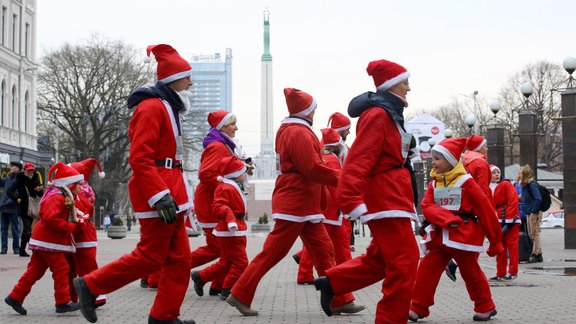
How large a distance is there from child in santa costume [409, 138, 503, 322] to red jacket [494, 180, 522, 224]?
15.2ft

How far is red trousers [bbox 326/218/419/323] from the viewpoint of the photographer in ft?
23.3

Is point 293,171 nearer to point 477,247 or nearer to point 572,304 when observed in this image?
point 477,247

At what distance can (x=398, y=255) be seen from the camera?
7191 mm

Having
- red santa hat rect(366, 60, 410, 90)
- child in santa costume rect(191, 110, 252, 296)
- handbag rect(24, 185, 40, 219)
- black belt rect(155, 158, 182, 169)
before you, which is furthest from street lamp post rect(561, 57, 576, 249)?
black belt rect(155, 158, 182, 169)

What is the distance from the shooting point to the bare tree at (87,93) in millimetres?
62438

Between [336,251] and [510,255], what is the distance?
11.6 ft

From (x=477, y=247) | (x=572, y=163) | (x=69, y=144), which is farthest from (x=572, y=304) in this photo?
(x=69, y=144)

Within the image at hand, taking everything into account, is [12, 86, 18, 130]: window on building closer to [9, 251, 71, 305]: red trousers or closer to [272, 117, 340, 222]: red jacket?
[9, 251, 71, 305]: red trousers

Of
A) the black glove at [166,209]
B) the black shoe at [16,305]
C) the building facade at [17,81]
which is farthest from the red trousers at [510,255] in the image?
the building facade at [17,81]

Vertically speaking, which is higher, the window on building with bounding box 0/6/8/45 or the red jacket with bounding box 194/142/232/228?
the window on building with bounding box 0/6/8/45

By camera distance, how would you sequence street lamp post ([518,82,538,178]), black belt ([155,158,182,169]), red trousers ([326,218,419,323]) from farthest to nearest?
street lamp post ([518,82,538,178]) < black belt ([155,158,182,169]) < red trousers ([326,218,419,323])

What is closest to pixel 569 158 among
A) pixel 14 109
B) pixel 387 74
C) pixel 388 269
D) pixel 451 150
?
pixel 451 150

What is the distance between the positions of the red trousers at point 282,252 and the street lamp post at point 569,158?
48.2 feet

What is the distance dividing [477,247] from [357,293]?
3.14 metres
